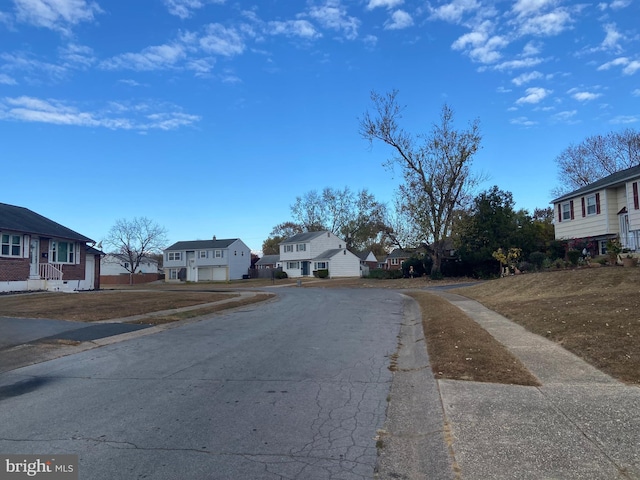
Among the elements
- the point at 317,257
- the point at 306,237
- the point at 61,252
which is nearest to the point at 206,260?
the point at 306,237

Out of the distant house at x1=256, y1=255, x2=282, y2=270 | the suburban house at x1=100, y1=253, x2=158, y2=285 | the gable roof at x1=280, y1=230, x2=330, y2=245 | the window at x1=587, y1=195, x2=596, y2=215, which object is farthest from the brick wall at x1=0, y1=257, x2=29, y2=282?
the distant house at x1=256, y1=255, x2=282, y2=270

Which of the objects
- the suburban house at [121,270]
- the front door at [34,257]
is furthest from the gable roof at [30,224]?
the suburban house at [121,270]

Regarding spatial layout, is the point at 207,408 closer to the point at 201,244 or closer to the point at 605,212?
the point at 605,212

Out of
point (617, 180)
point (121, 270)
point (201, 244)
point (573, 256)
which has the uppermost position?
point (617, 180)

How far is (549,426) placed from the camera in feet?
16.6

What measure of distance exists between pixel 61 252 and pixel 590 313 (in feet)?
103

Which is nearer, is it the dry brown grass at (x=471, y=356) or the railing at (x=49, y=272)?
the dry brown grass at (x=471, y=356)

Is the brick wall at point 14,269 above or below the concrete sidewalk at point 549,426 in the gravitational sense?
above

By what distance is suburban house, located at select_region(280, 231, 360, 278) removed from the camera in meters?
65.9

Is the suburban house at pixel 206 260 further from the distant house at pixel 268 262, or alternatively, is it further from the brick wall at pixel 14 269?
the brick wall at pixel 14 269

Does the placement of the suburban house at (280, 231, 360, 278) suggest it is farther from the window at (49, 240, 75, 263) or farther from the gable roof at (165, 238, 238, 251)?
the window at (49, 240, 75, 263)

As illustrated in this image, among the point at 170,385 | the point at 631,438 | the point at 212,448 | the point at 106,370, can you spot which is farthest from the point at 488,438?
the point at 106,370

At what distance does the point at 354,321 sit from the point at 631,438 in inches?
424

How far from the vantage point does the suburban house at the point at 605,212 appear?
2455 centimetres
